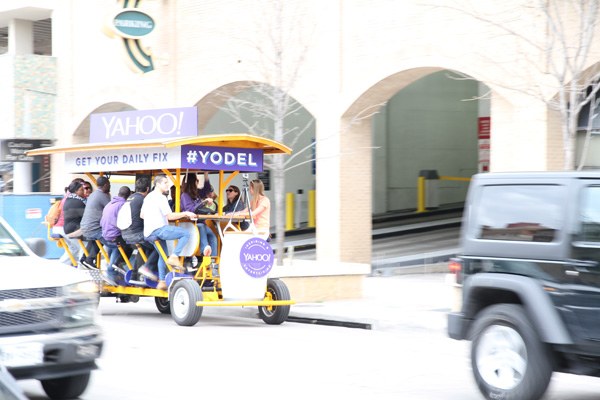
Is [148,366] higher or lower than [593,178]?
lower

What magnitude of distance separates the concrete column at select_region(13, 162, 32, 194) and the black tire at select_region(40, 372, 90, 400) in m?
24.8

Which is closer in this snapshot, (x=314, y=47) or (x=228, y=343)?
(x=228, y=343)

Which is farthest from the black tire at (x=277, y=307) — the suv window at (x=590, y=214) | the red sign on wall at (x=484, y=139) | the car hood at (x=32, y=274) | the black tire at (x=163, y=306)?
the red sign on wall at (x=484, y=139)

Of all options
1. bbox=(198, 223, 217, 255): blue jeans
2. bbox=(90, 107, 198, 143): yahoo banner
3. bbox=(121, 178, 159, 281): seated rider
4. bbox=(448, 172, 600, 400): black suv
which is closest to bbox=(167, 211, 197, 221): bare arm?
bbox=(198, 223, 217, 255): blue jeans

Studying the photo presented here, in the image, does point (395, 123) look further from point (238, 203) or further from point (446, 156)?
point (238, 203)

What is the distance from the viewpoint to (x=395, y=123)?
33281 millimetres

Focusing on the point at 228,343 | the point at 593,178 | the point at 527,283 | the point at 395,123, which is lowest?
the point at 228,343

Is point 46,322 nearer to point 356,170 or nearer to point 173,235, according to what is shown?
point 173,235

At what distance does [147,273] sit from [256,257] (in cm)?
178

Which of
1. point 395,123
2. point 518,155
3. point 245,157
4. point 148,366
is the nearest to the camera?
point 148,366

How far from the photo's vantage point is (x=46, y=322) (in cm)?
781

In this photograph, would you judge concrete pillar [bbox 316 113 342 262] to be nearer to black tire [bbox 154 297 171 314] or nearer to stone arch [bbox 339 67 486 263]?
stone arch [bbox 339 67 486 263]

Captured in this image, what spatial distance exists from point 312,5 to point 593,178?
15847 mm

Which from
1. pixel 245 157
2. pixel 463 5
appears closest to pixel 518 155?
pixel 463 5
